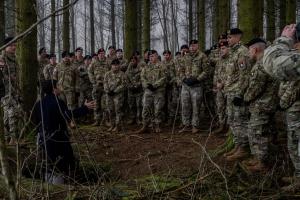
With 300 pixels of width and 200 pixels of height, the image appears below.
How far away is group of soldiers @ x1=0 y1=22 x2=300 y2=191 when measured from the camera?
4879 millimetres

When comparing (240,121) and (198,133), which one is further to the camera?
(198,133)

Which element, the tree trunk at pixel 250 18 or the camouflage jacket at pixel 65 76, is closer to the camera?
the tree trunk at pixel 250 18

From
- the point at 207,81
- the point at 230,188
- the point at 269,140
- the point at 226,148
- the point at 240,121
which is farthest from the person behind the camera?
the point at 207,81

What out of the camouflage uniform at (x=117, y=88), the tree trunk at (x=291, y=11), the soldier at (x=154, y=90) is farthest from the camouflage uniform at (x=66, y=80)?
the tree trunk at (x=291, y=11)

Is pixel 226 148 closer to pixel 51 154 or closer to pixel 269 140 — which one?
pixel 269 140

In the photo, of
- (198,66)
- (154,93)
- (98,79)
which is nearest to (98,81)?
(98,79)

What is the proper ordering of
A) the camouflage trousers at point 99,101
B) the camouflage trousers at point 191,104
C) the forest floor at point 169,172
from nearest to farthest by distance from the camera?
the forest floor at point 169,172 < the camouflage trousers at point 191,104 < the camouflage trousers at point 99,101

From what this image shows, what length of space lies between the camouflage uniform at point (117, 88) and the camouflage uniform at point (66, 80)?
1.64m

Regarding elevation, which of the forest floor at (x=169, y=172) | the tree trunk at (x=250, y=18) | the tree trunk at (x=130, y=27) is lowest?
the forest floor at (x=169, y=172)

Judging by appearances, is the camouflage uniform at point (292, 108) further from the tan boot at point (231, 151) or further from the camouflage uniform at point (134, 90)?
the camouflage uniform at point (134, 90)

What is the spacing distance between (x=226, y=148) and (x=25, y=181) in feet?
11.4

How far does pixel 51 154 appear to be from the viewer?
20.5 feet

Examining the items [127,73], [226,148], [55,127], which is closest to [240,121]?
[226,148]

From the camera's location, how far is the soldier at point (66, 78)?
12.5 meters
